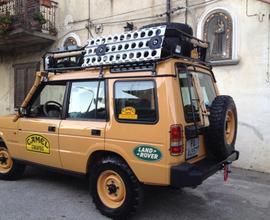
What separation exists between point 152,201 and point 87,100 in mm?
1723

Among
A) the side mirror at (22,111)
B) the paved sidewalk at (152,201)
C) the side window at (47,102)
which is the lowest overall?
the paved sidewalk at (152,201)

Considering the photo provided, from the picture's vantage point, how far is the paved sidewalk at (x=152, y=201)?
461 cm

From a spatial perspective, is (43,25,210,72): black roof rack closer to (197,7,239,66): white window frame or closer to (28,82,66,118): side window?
(28,82,66,118): side window

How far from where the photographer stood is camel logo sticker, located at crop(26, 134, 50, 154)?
5.19 m

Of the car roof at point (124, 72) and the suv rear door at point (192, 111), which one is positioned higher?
the car roof at point (124, 72)

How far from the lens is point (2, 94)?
42.1 feet

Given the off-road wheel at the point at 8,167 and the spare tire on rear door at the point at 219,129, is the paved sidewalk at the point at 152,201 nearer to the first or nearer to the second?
the off-road wheel at the point at 8,167

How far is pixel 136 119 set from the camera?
4.22 metres

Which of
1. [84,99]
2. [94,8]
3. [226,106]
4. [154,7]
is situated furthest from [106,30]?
[226,106]

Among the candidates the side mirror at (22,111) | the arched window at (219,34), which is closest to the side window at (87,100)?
the side mirror at (22,111)

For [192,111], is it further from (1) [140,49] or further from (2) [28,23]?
(2) [28,23]

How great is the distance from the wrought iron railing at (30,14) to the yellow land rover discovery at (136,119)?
18.7 ft

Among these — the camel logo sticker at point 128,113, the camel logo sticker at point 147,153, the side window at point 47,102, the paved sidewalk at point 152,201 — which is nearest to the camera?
the camel logo sticker at point 147,153

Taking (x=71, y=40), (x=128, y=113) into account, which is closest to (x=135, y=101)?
(x=128, y=113)
